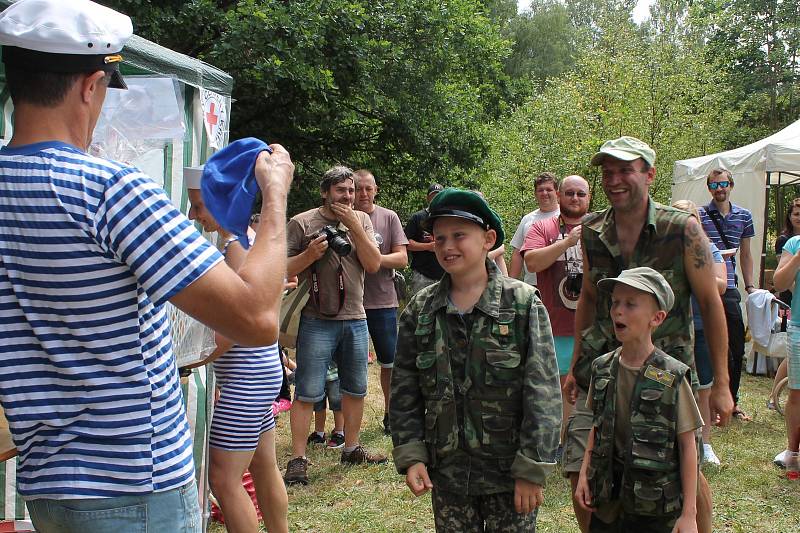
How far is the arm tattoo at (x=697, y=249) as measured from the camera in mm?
3764

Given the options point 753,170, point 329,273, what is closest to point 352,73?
point 753,170

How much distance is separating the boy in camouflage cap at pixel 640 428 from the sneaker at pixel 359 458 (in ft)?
9.51

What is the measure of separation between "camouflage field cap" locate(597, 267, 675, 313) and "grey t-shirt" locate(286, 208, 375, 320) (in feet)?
9.21

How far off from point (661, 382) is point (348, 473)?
10.7 feet

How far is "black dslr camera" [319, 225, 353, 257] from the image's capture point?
5758mm

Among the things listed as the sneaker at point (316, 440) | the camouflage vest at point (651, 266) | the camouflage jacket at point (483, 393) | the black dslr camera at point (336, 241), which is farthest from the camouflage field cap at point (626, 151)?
the sneaker at point (316, 440)

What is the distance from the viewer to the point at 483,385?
309 centimetres

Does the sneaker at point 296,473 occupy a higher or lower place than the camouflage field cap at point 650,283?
lower

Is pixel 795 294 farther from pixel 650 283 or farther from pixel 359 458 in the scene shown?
pixel 359 458

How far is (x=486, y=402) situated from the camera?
10.1 feet

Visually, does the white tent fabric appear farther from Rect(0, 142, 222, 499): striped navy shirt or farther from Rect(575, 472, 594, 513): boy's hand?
Rect(0, 142, 222, 499): striped navy shirt

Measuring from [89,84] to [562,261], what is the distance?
4751 millimetres

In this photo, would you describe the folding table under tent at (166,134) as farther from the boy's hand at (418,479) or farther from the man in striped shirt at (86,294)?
the man in striped shirt at (86,294)

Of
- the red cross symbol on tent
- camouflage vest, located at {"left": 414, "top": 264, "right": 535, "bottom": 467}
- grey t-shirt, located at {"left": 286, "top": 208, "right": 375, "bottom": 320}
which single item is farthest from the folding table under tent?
grey t-shirt, located at {"left": 286, "top": 208, "right": 375, "bottom": 320}
